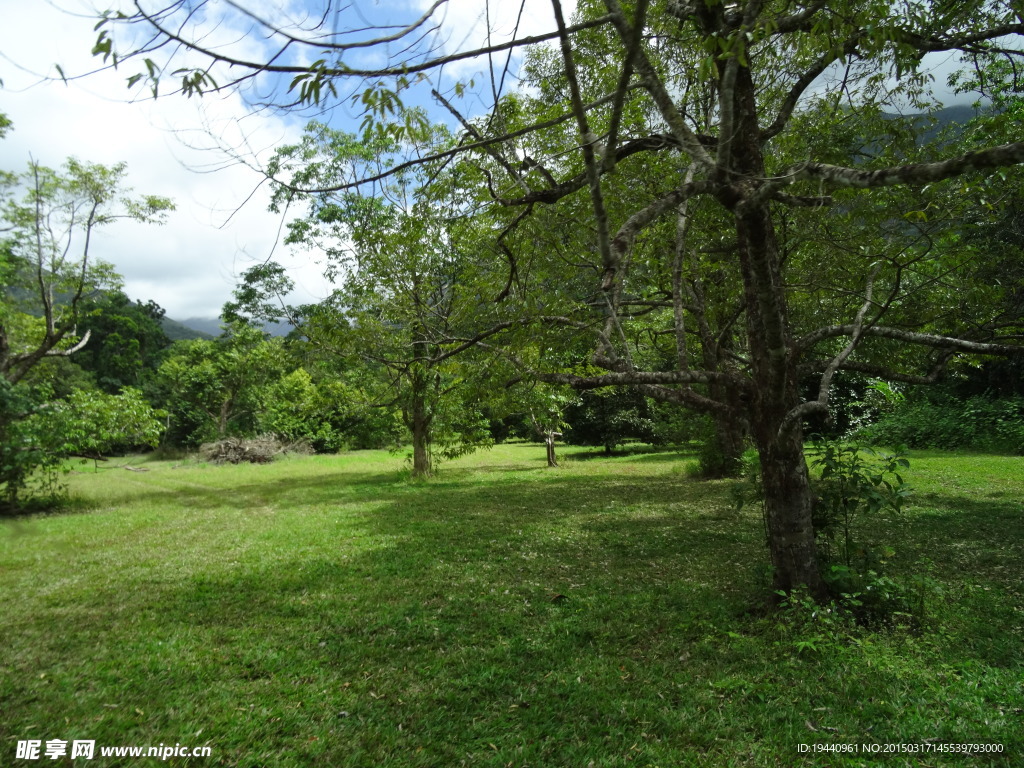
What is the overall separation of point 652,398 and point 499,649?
208 inches

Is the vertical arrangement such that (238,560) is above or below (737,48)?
below

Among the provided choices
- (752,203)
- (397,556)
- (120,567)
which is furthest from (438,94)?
(120,567)

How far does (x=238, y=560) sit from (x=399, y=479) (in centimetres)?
899

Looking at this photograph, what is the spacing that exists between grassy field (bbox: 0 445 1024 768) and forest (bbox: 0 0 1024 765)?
0.12ft

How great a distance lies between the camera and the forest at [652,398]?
3.07 metres

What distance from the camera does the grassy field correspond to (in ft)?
10.1

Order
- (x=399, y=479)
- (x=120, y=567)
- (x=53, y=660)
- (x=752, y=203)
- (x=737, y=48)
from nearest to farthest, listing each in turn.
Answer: (x=737, y=48), (x=752, y=203), (x=53, y=660), (x=120, y=567), (x=399, y=479)

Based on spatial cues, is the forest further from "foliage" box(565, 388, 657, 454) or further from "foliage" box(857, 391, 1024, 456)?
"foliage" box(565, 388, 657, 454)

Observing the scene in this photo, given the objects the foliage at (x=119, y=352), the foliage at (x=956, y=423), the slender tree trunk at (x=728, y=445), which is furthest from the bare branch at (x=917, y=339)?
the foliage at (x=119, y=352)

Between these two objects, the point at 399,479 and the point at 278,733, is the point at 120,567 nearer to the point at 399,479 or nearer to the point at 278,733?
the point at 278,733

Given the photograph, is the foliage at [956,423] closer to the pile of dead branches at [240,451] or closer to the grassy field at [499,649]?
the grassy field at [499,649]

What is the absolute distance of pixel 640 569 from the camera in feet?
21.0

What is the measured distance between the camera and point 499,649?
14.1 feet

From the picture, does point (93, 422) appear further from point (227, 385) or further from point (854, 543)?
point (227, 385)
